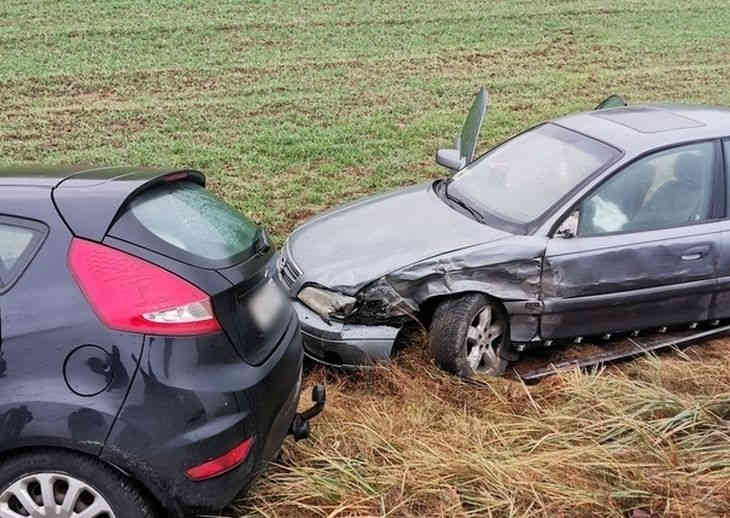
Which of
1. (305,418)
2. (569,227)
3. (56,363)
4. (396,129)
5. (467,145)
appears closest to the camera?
(56,363)

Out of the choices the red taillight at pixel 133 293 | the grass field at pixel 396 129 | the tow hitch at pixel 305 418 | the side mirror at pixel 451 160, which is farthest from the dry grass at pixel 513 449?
the side mirror at pixel 451 160

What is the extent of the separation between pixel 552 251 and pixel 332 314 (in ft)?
4.35

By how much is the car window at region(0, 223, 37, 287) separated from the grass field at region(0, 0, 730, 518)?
1245 millimetres

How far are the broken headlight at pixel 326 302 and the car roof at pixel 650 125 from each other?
200 cm

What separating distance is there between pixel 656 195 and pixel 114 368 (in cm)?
357

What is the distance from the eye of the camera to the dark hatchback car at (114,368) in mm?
2604

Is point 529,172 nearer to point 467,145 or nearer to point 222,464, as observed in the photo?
point 467,145

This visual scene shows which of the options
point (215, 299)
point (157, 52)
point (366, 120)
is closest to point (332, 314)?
point (215, 299)

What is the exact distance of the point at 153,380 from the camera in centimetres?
264

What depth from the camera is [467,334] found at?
4438 millimetres

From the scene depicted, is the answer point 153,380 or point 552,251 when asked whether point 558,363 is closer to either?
point 552,251

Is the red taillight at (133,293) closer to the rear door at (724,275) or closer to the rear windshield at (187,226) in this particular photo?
the rear windshield at (187,226)

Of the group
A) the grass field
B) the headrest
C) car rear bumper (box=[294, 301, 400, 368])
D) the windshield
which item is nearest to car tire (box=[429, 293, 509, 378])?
the grass field

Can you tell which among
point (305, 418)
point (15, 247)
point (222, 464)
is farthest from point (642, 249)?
point (15, 247)
